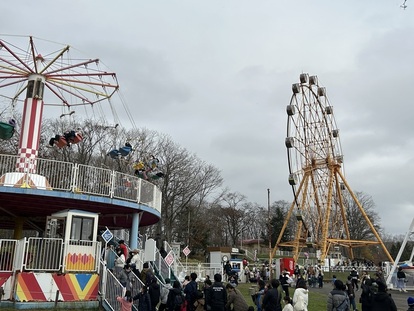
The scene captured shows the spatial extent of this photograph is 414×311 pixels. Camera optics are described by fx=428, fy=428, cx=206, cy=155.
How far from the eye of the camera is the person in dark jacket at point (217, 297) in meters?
10.0

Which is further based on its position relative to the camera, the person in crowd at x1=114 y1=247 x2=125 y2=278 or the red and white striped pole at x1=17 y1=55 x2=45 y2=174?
the red and white striped pole at x1=17 y1=55 x2=45 y2=174

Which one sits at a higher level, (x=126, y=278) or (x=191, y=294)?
(x=126, y=278)

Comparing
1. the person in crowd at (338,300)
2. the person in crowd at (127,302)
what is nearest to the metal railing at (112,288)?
the person in crowd at (127,302)

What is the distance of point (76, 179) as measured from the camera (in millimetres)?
15852

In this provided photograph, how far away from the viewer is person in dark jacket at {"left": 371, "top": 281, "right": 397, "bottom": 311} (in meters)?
9.00

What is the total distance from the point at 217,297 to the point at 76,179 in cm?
809

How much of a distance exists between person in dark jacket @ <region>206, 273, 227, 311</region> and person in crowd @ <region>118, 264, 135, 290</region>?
4.08 m

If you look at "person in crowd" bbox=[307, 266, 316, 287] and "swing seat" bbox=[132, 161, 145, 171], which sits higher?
"swing seat" bbox=[132, 161, 145, 171]

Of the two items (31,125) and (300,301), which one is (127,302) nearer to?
(300,301)

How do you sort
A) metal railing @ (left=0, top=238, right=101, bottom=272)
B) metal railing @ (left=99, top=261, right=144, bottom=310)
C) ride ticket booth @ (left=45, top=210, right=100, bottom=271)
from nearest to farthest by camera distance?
metal railing @ (left=0, top=238, right=101, bottom=272)
metal railing @ (left=99, top=261, right=144, bottom=310)
ride ticket booth @ (left=45, top=210, right=100, bottom=271)

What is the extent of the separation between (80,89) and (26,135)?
140 inches

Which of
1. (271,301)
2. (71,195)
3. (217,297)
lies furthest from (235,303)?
(71,195)

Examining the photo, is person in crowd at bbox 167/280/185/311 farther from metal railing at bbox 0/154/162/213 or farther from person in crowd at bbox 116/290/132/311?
metal railing at bbox 0/154/162/213

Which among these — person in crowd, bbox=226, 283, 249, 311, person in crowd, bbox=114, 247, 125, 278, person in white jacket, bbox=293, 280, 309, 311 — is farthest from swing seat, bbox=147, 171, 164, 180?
person in white jacket, bbox=293, 280, 309, 311
